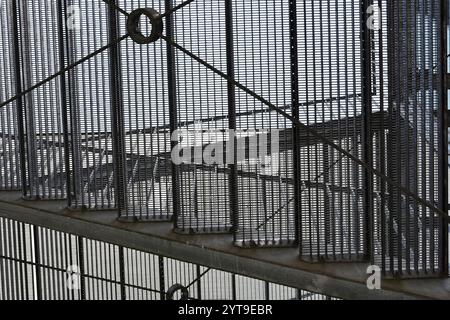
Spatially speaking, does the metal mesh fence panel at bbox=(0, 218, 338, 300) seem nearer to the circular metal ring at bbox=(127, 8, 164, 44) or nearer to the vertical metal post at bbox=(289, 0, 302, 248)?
the vertical metal post at bbox=(289, 0, 302, 248)

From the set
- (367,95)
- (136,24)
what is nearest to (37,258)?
A: (367,95)

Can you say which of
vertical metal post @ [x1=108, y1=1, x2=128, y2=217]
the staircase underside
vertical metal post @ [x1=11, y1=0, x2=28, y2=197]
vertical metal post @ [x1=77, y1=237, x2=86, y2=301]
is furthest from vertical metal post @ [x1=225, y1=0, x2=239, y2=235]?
vertical metal post @ [x1=77, y1=237, x2=86, y2=301]

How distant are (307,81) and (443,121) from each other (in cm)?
77

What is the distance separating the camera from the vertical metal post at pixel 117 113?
18.3 feet

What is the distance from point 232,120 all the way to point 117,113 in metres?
0.76

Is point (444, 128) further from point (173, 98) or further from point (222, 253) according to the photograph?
point (173, 98)

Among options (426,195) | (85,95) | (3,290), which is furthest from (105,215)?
(3,290)

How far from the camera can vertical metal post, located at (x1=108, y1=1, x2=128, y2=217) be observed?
5.58 m

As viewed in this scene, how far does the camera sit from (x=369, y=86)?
484 centimetres

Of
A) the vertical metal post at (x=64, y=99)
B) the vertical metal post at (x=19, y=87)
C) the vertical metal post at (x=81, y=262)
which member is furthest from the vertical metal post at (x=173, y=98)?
the vertical metal post at (x=81, y=262)

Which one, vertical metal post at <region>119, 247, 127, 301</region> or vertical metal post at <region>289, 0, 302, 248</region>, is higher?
vertical metal post at <region>289, 0, 302, 248</region>

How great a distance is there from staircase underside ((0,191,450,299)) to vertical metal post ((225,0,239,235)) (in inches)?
6.8

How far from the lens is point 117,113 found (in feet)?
18.5

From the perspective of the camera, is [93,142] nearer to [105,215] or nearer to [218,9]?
[105,215]
